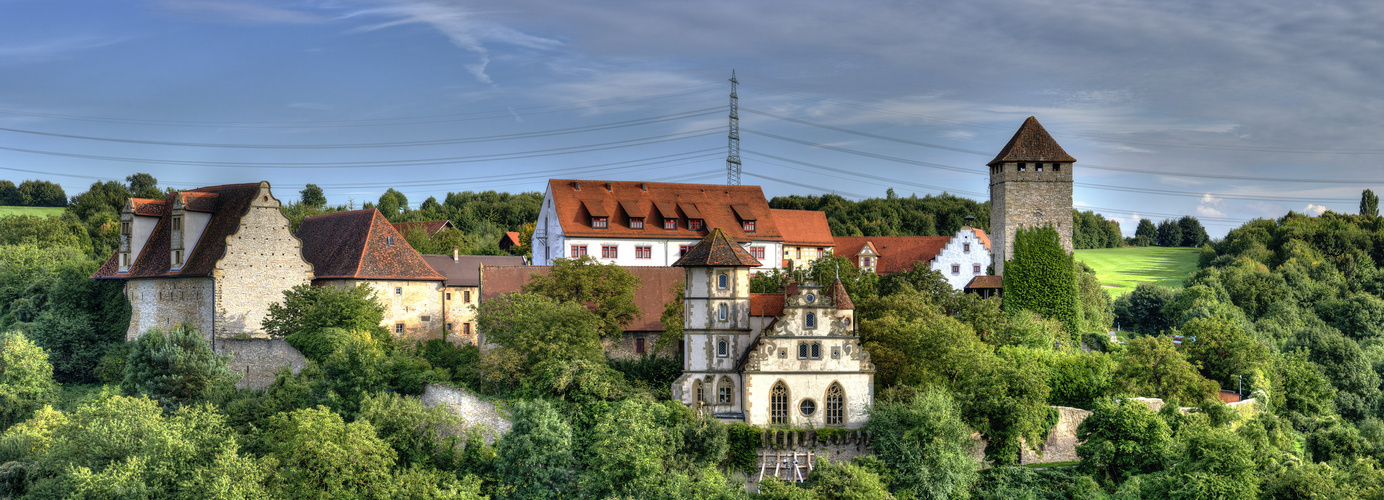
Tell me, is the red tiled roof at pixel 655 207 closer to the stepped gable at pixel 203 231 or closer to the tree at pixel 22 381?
the stepped gable at pixel 203 231

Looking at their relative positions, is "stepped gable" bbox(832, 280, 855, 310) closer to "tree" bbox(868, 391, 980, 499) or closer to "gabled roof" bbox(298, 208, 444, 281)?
"tree" bbox(868, 391, 980, 499)

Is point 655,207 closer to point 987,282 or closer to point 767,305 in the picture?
point 987,282

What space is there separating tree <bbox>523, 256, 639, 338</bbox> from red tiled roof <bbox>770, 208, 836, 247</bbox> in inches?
877

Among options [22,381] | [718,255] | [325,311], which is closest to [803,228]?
[718,255]

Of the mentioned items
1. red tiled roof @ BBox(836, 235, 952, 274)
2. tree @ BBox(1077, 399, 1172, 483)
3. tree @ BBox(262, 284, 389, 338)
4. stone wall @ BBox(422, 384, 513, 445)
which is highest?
red tiled roof @ BBox(836, 235, 952, 274)

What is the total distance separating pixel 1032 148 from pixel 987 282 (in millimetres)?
7853

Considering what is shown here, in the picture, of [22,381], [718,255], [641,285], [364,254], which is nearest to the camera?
[718,255]

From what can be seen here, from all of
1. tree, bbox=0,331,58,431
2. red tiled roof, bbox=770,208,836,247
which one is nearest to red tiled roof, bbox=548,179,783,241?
red tiled roof, bbox=770,208,836,247

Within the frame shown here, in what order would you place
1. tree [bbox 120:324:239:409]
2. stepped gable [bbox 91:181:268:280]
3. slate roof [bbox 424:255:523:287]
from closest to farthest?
tree [bbox 120:324:239:409] < stepped gable [bbox 91:181:268:280] < slate roof [bbox 424:255:523:287]

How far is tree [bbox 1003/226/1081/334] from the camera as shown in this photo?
A: 59438mm

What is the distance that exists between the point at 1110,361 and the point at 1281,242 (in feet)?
204

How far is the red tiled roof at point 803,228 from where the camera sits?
72375mm

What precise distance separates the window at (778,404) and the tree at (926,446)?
328cm

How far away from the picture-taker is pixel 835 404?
43906 millimetres
